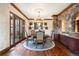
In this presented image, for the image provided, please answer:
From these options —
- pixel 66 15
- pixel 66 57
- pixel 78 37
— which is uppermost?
pixel 66 15

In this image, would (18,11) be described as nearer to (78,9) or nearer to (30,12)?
(30,12)

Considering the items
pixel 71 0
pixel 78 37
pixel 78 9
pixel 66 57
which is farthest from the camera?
pixel 78 9

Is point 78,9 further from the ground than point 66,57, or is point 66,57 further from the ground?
point 78,9

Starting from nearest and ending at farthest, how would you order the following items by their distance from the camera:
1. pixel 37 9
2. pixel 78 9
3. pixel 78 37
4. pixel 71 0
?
pixel 71 0 → pixel 78 37 → pixel 78 9 → pixel 37 9

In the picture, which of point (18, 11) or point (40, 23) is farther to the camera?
point (18, 11)

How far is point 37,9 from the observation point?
16.2 feet

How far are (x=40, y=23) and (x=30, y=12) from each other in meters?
1.03

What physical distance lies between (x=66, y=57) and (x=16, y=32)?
3.17m

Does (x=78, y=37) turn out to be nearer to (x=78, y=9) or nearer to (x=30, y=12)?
(x=78, y=9)

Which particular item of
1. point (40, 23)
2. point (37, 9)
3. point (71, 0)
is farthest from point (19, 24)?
point (71, 0)

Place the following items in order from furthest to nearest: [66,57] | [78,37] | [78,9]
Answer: [78,9]
[78,37]
[66,57]

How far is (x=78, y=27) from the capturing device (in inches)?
163

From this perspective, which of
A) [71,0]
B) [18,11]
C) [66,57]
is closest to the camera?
[71,0]

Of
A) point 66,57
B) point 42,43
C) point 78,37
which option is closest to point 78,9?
point 78,37
